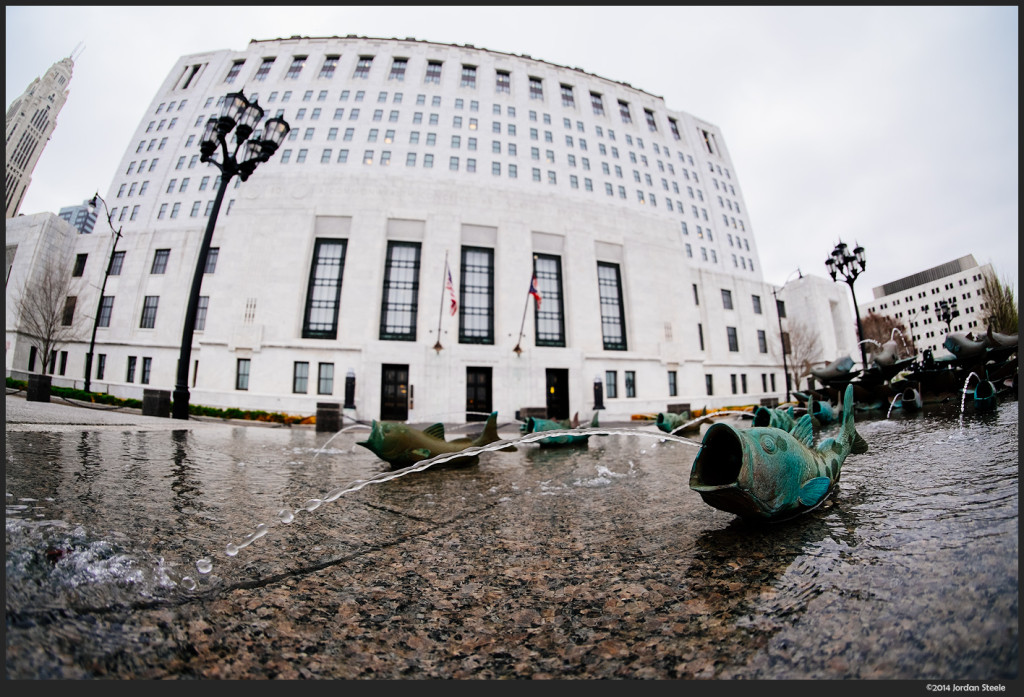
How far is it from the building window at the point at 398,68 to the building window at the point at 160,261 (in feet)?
84.0

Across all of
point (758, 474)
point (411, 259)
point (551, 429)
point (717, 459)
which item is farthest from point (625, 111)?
point (758, 474)

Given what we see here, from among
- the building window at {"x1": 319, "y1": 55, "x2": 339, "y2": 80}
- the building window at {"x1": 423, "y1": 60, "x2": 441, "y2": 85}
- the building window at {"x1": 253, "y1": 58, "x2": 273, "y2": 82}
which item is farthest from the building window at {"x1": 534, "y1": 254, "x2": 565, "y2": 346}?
the building window at {"x1": 253, "y1": 58, "x2": 273, "y2": 82}

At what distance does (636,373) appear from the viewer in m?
24.3

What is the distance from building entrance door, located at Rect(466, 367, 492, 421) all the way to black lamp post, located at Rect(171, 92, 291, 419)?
13654mm

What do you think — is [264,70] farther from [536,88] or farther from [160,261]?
[536,88]

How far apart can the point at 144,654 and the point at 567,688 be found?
1.02 m

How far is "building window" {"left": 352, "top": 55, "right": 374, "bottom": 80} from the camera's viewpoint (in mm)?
37438

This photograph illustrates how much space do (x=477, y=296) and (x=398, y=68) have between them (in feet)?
101

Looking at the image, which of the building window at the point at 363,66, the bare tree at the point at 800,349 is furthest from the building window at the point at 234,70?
the bare tree at the point at 800,349

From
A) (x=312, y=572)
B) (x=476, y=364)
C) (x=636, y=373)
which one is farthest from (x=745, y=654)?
(x=636, y=373)

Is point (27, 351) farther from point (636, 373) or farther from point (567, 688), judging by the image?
point (636, 373)

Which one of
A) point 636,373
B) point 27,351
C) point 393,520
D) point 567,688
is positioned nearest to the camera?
point 567,688

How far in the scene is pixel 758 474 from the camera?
5.27ft

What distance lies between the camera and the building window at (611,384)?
23.7 meters
